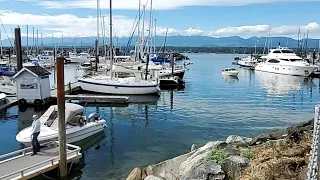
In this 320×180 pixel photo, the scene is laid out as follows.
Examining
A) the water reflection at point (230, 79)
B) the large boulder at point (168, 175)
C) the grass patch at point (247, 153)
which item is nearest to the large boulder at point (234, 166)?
the grass patch at point (247, 153)

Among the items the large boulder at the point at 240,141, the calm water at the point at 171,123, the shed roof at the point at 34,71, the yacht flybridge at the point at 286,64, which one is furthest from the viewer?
the yacht flybridge at the point at 286,64

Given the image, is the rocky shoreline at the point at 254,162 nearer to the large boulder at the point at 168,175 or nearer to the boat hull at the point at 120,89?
the large boulder at the point at 168,175

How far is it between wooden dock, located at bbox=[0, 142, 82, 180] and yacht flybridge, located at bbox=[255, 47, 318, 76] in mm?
55118

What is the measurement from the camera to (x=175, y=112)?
93.9ft

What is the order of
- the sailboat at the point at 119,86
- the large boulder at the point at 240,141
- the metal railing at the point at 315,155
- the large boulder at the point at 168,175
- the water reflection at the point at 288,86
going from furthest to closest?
1. the water reflection at the point at 288,86
2. the sailboat at the point at 119,86
3. the large boulder at the point at 240,141
4. the large boulder at the point at 168,175
5. the metal railing at the point at 315,155

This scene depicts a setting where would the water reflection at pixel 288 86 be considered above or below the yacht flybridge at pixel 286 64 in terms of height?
below

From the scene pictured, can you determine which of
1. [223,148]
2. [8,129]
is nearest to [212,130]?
[223,148]

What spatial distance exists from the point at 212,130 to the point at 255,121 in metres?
4.49

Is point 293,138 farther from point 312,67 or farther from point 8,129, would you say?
point 312,67

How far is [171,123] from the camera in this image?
24.5 meters

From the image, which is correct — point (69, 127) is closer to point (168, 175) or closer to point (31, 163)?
point (31, 163)

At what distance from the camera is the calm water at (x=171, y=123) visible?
661 inches

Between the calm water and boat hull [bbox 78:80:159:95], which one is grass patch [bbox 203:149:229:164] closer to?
the calm water

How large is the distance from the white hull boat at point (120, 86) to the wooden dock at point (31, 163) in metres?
21.5
